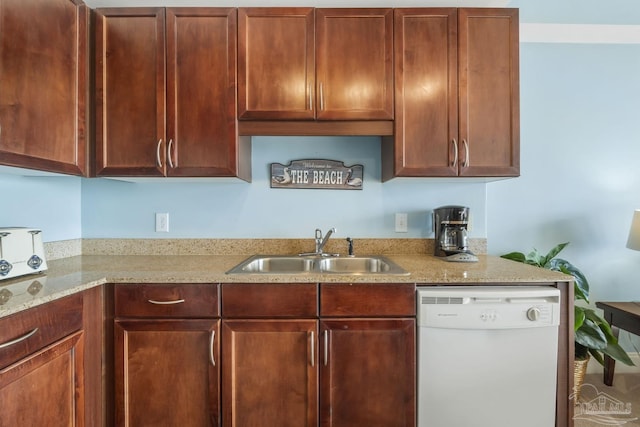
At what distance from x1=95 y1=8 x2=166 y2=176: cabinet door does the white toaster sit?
17.6 inches

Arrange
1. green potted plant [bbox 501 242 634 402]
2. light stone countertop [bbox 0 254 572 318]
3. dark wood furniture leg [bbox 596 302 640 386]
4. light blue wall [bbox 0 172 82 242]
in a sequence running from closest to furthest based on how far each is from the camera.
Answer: light stone countertop [bbox 0 254 572 318]
light blue wall [bbox 0 172 82 242]
green potted plant [bbox 501 242 634 402]
dark wood furniture leg [bbox 596 302 640 386]

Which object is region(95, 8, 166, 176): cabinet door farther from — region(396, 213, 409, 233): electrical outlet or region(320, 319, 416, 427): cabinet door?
region(396, 213, 409, 233): electrical outlet

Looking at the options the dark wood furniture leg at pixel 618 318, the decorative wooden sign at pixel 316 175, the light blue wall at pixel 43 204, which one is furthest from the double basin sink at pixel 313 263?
the dark wood furniture leg at pixel 618 318

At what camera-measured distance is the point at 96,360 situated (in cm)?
133

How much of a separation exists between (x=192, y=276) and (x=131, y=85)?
1.05 metres

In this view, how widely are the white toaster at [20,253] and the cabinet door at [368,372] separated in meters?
1.28

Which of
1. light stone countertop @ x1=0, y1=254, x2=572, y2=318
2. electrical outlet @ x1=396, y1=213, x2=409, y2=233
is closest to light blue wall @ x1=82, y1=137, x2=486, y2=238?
electrical outlet @ x1=396, y1=213, x2=409, y2=233

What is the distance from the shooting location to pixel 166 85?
1.64 metres

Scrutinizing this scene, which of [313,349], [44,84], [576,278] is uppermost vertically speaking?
[44,84]

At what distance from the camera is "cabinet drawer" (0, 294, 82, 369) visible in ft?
3.21

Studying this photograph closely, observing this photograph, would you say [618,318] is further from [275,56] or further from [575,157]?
[275,56]

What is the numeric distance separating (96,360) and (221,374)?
0.52m

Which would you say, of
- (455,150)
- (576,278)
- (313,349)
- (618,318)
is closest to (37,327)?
(313,349)

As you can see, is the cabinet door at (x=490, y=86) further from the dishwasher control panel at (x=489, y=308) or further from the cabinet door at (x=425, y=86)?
the dishwasher control panel at (x=489, y=308)
